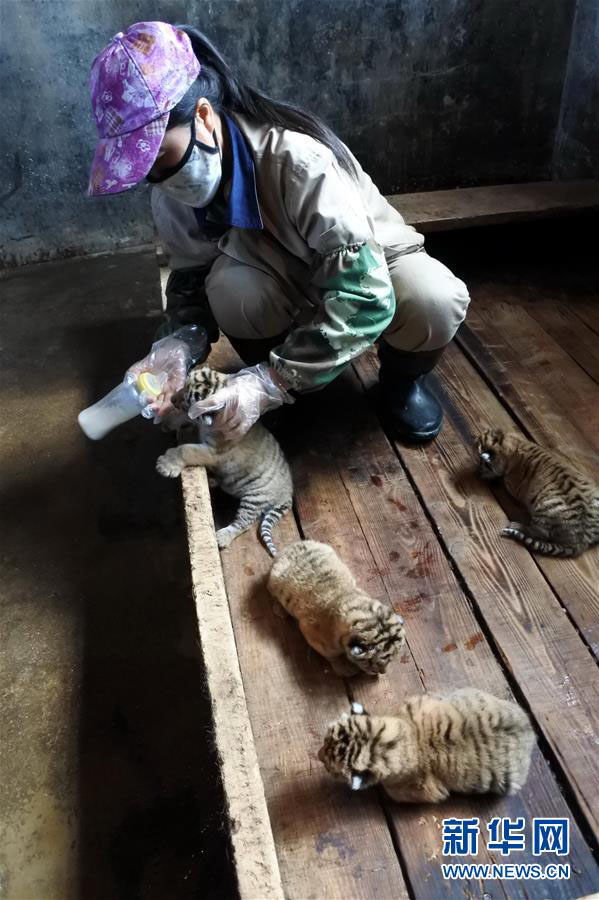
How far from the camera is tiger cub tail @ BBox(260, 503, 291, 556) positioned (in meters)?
2.11

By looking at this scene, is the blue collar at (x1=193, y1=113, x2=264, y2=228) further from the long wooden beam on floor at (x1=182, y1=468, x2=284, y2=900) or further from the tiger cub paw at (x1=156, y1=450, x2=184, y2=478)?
the long wooden beam on floor at (x1=182, y1=468, x2=284, y2=900)

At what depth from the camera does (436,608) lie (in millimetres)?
1926

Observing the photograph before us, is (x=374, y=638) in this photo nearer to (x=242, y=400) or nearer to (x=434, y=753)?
(x=434, y=753)

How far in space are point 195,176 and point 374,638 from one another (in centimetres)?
130

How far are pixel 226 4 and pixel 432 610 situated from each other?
11.1 ft

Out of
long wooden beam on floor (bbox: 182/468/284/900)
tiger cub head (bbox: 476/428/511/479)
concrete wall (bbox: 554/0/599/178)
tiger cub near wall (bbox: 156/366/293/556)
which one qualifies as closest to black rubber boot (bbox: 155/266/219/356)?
tiger cub near wall (bbox: 156/366/293/556)

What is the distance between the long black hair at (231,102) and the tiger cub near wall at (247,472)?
730 millimetres

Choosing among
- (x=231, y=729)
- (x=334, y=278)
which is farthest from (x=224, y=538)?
(x=334, y=278)

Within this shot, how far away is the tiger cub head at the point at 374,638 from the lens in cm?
167

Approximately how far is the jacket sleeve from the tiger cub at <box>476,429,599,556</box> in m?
0.63

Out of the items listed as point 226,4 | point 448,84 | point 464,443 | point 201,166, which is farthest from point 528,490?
point 226,4

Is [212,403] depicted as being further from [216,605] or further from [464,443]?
[464,443]

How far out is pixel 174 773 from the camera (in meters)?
2.05

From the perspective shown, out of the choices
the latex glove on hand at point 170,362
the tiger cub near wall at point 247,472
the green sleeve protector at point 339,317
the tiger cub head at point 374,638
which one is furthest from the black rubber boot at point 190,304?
the tiger cub head at point 374,638
